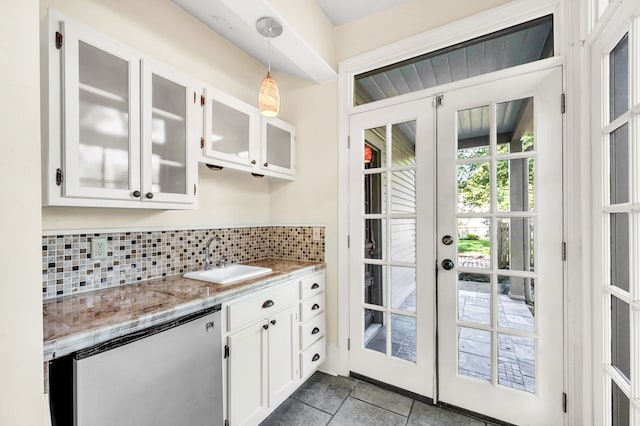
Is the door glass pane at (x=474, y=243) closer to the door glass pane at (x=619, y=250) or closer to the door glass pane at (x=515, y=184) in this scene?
the door glass pane at (x=515, y=184)

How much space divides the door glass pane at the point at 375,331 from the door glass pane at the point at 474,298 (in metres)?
0.58

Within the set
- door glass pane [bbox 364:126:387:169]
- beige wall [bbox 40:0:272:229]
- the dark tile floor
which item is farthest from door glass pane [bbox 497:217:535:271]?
beige wall [bbox 40:0:272:229]

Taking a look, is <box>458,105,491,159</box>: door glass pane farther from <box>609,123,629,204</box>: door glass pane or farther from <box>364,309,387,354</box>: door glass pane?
<box>364,309,387,354</box>: door glass pane

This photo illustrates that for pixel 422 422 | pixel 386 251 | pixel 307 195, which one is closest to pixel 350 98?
pixel 307 195

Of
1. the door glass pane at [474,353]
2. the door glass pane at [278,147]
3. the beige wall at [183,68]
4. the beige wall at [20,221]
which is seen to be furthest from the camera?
the door glass pane at [278,147]

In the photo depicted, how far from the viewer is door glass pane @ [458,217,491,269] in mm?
1830

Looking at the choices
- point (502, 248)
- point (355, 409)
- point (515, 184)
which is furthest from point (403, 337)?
point (515, 184)

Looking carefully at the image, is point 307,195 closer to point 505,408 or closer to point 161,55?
point 161,55

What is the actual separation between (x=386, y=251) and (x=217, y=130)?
4.93 ft

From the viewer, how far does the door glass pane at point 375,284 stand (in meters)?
2.18

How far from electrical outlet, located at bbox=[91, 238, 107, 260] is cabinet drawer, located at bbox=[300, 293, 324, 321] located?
1.27 metres

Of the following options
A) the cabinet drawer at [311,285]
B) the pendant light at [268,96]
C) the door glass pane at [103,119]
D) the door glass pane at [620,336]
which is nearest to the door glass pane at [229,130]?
the pendant light at [268,96]

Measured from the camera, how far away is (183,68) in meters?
1.95

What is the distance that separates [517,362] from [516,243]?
75cm
